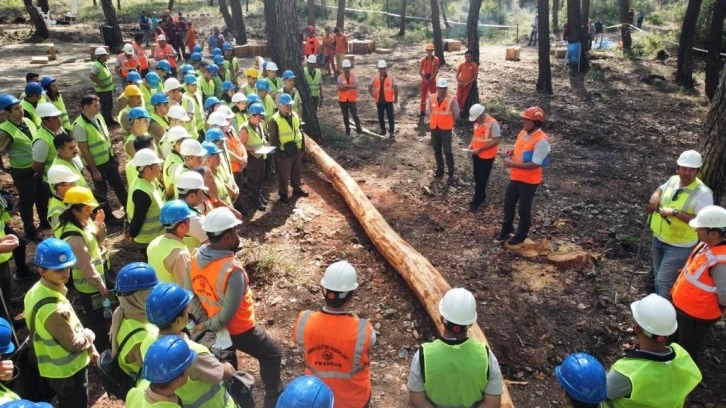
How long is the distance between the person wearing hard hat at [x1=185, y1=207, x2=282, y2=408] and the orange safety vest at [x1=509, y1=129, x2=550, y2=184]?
13.8 ft

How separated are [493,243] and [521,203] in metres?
0.77

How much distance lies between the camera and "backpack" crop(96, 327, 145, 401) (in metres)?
3.10

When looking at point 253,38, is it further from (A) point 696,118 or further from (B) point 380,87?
(A) point 696,118

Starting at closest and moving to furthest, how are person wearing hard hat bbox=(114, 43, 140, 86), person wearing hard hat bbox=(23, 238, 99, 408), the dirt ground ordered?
person wearing hard hat bbox=(23, 238, 99, 408) → the dirt ground → person wearing hard hat bbox=(114, 43, 140, 86)

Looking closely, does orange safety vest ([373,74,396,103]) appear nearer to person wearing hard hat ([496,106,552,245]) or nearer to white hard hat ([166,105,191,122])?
person wearing hard hat ([496,106,552,245])

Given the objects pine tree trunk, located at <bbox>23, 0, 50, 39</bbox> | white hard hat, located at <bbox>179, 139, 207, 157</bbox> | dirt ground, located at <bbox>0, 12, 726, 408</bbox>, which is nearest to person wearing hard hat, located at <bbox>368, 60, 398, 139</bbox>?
dirt ground, located at <bbox>0, 12, 726, 408</bbox>

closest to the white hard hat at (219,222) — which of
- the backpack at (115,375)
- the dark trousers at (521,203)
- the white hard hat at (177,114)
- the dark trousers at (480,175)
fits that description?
the backpack at (115,375)

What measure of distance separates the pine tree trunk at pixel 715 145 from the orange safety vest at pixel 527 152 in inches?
67.2

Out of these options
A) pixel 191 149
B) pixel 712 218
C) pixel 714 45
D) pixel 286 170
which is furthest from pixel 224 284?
pixel 714 45

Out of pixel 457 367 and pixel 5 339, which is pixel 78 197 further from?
pixel 457 367

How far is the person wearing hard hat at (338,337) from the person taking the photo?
299 centimetres

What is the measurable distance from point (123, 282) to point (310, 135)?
825 cm

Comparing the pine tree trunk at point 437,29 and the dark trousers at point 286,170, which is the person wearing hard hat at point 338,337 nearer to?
the dark trousers at point 286,170

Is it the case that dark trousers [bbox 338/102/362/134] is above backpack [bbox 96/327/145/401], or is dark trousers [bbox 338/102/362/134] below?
above
